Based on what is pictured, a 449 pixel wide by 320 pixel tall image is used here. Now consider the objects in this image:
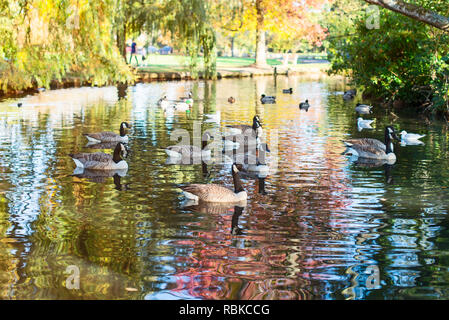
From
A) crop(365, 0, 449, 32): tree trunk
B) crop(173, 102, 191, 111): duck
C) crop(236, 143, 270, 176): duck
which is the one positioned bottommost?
crop(236, 143, 270, 176): duck

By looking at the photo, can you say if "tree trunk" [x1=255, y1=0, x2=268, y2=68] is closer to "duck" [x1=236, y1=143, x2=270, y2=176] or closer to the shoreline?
the shoreline

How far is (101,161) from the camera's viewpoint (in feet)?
56.2

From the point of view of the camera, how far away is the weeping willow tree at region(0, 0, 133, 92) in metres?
16.6

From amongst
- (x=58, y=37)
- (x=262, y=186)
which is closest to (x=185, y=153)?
(x=262, y=186)

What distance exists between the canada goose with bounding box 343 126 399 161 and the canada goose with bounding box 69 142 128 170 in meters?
6.78

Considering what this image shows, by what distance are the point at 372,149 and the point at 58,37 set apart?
897cm

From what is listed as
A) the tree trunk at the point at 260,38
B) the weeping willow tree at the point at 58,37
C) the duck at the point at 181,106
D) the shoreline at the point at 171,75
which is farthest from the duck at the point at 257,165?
the tree trunk at the point at 260,38

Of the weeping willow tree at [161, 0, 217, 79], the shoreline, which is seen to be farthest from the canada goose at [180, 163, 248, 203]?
the weeping willow tree at [161, 0, 217, 79]

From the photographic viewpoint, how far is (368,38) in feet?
112

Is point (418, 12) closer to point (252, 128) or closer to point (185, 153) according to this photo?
point (252, 128)

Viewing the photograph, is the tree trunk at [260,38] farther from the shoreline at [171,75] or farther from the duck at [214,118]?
the duck at [214,118]

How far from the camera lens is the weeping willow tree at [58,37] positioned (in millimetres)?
16578

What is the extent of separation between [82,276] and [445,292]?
4.72 metres

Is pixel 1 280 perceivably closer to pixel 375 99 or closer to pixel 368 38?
pixel 368 38
